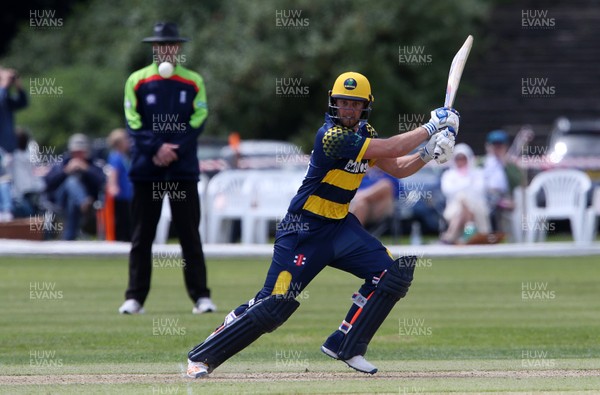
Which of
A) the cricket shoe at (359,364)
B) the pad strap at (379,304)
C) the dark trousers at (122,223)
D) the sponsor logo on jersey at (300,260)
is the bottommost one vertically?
the dark trousers at (122,223)

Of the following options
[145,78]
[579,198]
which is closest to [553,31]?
[579,198]

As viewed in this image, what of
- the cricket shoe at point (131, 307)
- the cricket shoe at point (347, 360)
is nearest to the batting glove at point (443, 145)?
the cricket shoe at point (347, 360)

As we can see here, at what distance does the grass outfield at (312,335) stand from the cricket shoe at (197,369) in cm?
A: 8

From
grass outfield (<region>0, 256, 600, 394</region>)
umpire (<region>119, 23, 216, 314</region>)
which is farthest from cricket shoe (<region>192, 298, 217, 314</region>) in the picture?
grass outfield (<region>0, 256, 600, 394</region>)

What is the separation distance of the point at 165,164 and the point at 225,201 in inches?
441

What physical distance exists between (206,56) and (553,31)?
11079mm

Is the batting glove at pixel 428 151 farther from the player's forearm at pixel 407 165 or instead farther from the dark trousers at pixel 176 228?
the dark trousers at pixel 176 228

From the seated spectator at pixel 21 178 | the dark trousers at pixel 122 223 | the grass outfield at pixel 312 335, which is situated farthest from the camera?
the seated spectator at pixel 21 178

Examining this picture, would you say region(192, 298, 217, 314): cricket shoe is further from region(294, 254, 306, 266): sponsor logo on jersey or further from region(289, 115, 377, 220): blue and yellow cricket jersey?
region(294, 254, 306, 266): sponsor logo on jersey

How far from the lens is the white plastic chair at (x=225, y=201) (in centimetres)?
2383

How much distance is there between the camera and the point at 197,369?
9.06 m

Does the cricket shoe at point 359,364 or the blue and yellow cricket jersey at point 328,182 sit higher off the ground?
the blue and yellow cricket jersey at point 328,182

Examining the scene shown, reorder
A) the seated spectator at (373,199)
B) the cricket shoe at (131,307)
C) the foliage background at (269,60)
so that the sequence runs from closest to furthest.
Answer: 1. the cricket shoe at (131,307)
2. the seated spectator at (373,199)
3. the foliage background at (269,60)

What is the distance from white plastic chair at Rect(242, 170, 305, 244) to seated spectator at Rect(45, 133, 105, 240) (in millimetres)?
2804
